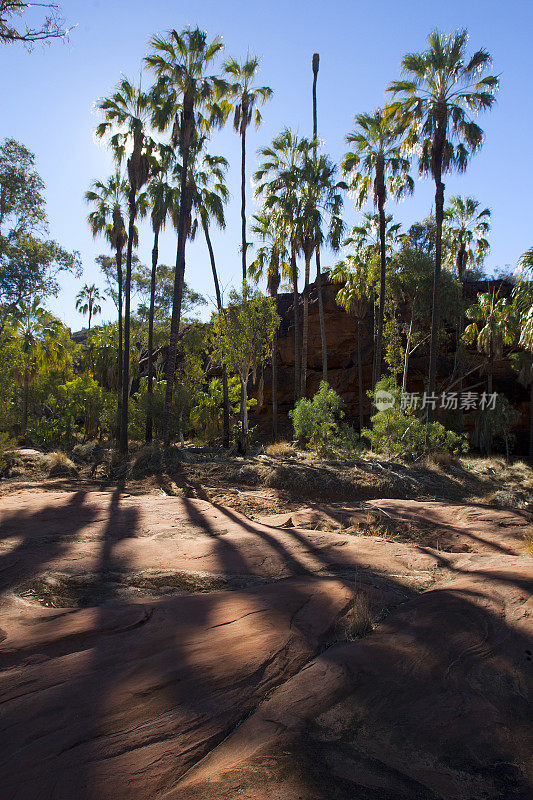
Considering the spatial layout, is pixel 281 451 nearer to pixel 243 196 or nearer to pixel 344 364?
pixel 243 196

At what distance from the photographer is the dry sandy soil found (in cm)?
221

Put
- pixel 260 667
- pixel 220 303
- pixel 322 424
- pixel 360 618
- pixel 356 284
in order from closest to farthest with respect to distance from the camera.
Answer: pixel 260 667
pixel 360 618
pixel 322 424
pixel 220 303
pixel 356 284

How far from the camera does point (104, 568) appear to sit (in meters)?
4.97

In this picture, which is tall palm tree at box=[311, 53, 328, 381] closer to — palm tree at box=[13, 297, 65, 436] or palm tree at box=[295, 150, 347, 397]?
palm tree at box=[295, 150, 347, 397]

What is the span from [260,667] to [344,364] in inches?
1170

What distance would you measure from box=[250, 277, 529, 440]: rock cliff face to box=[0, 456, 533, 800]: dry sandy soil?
25.5 m

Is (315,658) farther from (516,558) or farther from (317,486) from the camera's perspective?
(317,486)

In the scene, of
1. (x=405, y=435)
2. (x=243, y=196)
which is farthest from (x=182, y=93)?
(x=405, y=435)

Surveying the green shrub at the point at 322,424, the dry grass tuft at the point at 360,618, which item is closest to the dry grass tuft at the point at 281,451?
the green shrub at the point at 322,424

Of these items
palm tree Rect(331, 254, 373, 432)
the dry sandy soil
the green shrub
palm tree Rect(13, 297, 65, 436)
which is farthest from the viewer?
palm tree Rect(331, 254, 373, 432)

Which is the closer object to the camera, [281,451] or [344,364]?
[281,451]

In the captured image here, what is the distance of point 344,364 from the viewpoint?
105 ft

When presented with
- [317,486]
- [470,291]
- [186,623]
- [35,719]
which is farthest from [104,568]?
[470,291]

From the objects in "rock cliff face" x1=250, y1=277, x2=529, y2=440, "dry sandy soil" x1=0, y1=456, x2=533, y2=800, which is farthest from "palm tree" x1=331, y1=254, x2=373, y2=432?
"dry sandy soil" x1=0, y1=456, x2=533, y2=800
